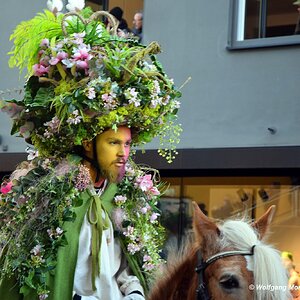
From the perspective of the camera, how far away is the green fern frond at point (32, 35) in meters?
4.12

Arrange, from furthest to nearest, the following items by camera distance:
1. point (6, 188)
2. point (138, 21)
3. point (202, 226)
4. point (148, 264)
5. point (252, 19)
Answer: point (138, 21)
point (252, 19)
point (6, 188)
point (148, 264)
point (202, 226)

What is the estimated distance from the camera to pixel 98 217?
12.5ft

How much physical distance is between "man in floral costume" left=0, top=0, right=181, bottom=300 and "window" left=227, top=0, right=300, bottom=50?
6.30m

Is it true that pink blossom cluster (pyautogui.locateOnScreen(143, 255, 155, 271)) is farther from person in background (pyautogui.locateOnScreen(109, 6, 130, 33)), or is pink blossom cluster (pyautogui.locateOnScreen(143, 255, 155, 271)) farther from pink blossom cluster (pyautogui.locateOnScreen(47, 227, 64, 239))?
person in background (pyautogui.locateOnScreen(109, 6, 130, 33))

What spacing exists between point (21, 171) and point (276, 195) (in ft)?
20.3

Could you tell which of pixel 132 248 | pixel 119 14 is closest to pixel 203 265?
pixel 132 248

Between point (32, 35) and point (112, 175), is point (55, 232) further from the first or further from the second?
point (32, 35)

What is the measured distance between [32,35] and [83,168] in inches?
30.6

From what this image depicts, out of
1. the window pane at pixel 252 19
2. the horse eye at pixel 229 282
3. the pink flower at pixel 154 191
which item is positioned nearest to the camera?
the horse eye at pixel 229 282

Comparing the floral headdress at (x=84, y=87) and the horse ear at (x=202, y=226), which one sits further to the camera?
the floral headdress at (x=84, y=87)

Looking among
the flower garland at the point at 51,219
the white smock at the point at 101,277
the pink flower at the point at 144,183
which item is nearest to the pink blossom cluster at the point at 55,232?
the flower garland at the point at 51,219

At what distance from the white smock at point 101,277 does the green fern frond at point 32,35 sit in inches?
36.2

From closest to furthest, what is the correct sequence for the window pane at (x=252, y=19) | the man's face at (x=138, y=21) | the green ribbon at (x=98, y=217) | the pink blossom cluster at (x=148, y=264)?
the green ribbon at (x=98, y=217)
the pink blossom cluster at (x=148, y=264)
the window pane at (x=252, y=19)
the man's face at (x=138, y=21)

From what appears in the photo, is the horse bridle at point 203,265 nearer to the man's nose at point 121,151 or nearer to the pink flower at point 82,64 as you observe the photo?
the man's nose at point 121,151
